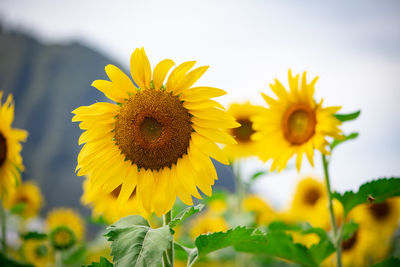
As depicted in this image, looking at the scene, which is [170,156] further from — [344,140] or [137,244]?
[344,140]

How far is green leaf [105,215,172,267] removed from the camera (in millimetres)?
993

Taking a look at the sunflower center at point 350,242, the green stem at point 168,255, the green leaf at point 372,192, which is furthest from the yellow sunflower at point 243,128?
the green stem at point 168,255

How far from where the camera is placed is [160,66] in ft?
4.04

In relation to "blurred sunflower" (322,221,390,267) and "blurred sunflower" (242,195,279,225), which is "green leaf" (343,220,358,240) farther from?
"blurred sunflower" (242,195,279,225)

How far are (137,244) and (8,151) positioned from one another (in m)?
1.42

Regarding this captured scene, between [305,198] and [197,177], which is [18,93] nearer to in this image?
[305,198]

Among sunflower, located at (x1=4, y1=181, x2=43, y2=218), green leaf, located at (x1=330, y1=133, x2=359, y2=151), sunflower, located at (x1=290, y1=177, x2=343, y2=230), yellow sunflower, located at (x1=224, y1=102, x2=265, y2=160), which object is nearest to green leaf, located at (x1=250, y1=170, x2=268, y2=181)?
yellow sunflower, located at (x1=224, y1=102, x2=265, y2=160)

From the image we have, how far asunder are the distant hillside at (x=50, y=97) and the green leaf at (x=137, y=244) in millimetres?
9275

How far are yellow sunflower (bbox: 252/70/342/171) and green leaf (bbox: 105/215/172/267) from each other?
1.00 m

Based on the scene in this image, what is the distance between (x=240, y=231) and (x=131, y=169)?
1.66ft

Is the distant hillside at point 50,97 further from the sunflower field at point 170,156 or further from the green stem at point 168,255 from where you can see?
the green stem at point 168,255

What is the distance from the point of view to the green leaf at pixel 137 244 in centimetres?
99

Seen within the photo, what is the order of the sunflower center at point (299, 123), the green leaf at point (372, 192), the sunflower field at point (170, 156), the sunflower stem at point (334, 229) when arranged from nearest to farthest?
the sunflower field at point (170, 156), the green leaf at point (372, 192), the sunflower stem at point (334, 229), the sunflower center at point (299, 123)

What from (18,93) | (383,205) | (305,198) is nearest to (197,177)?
(305,198)
